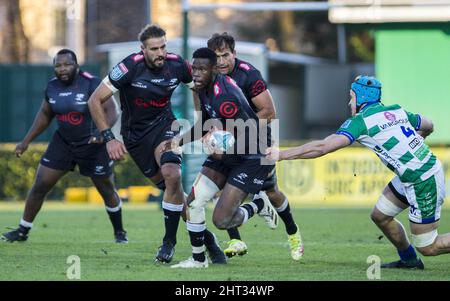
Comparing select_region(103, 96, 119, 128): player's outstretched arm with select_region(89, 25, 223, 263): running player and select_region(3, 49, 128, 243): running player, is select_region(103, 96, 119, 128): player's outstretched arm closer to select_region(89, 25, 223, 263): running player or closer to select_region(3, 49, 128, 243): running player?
select_region(3, 49, 128, 243): running player

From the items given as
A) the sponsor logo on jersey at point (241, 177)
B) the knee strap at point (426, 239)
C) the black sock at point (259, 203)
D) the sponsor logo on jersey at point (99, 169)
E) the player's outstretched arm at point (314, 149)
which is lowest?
the sponsor logo on jersey at point (99, 169)

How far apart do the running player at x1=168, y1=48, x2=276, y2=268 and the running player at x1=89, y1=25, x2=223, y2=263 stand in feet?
1.36

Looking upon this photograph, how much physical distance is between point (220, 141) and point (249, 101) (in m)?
1.18

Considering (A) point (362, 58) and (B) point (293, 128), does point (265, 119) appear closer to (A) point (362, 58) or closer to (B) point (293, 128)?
(B) point (293, 128)

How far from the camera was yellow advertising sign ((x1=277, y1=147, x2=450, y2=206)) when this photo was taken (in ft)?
77.7

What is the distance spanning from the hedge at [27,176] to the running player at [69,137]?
40.9 feet

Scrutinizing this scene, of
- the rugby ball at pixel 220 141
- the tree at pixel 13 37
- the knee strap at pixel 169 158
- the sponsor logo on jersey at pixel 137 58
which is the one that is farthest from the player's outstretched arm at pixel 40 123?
the tree at pixel 13 37

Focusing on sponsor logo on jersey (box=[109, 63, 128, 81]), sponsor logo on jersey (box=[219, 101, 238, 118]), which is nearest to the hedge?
sponsor logo on jersey (box=[109, 63, 128, 81])

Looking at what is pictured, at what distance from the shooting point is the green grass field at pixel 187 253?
9.96m

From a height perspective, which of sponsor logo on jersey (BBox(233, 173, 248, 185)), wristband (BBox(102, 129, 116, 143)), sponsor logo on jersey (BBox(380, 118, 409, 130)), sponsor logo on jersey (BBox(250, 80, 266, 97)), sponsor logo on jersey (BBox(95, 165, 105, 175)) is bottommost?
sponsor logo on jersey (BBox(95, 165, 105, 175))

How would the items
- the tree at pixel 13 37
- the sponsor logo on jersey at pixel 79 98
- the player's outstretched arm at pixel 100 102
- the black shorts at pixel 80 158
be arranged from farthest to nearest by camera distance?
the tree at pixel 13 37 → the black shorts at pixel 80 158 → the sponsor logo on jersey at pixel 79 98 → the player's outstretched arm at pixel 100 102

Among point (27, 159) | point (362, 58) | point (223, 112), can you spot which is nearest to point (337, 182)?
point (27, 159)

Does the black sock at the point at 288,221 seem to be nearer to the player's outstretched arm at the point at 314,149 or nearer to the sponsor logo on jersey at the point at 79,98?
the player's outstretched arm at the point at 314,149
